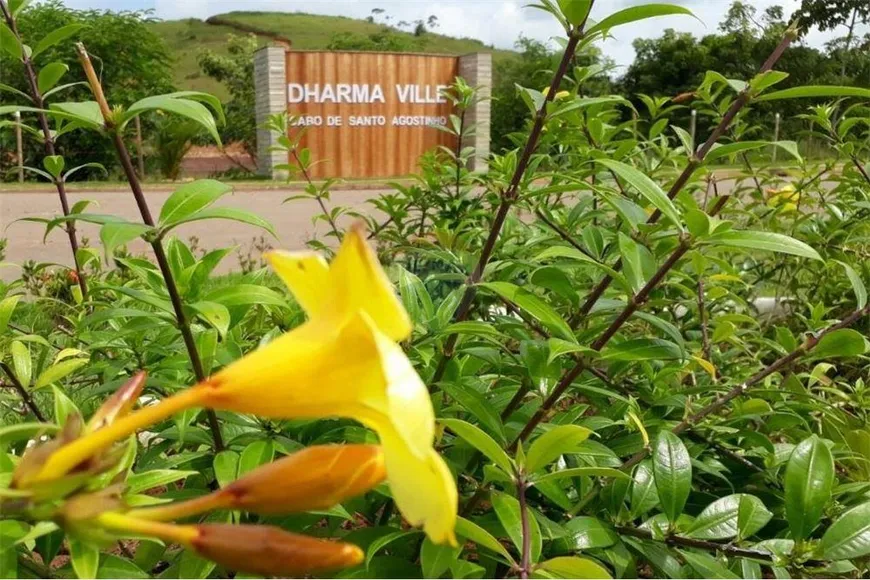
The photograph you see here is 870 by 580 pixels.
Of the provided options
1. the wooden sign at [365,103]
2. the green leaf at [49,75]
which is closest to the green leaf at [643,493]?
the green leaf at [49,75]

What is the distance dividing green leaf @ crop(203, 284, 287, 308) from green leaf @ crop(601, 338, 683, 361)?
37 cm

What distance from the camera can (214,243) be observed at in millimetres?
5246

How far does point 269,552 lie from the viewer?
1.05 feet

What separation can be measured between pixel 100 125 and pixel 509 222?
1.10 m

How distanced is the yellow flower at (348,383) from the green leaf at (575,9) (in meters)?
0.57

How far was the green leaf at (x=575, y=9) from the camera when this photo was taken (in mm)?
803

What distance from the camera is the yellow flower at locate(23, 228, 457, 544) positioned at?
31 cm

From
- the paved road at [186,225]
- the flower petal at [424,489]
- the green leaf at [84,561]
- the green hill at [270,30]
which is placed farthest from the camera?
the green hill at [270,30]

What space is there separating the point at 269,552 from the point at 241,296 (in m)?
0.50

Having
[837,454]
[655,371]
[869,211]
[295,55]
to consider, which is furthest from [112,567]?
[295,55]

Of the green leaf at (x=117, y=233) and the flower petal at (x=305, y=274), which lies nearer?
the flower petal at (x=305, y=274)

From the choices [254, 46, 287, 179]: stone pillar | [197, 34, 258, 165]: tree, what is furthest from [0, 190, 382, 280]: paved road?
[197, 34, 258, 165]: tree

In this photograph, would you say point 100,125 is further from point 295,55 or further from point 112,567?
point 295,55

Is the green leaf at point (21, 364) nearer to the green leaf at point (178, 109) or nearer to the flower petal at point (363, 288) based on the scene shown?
the green leaf at point (178, 109)
